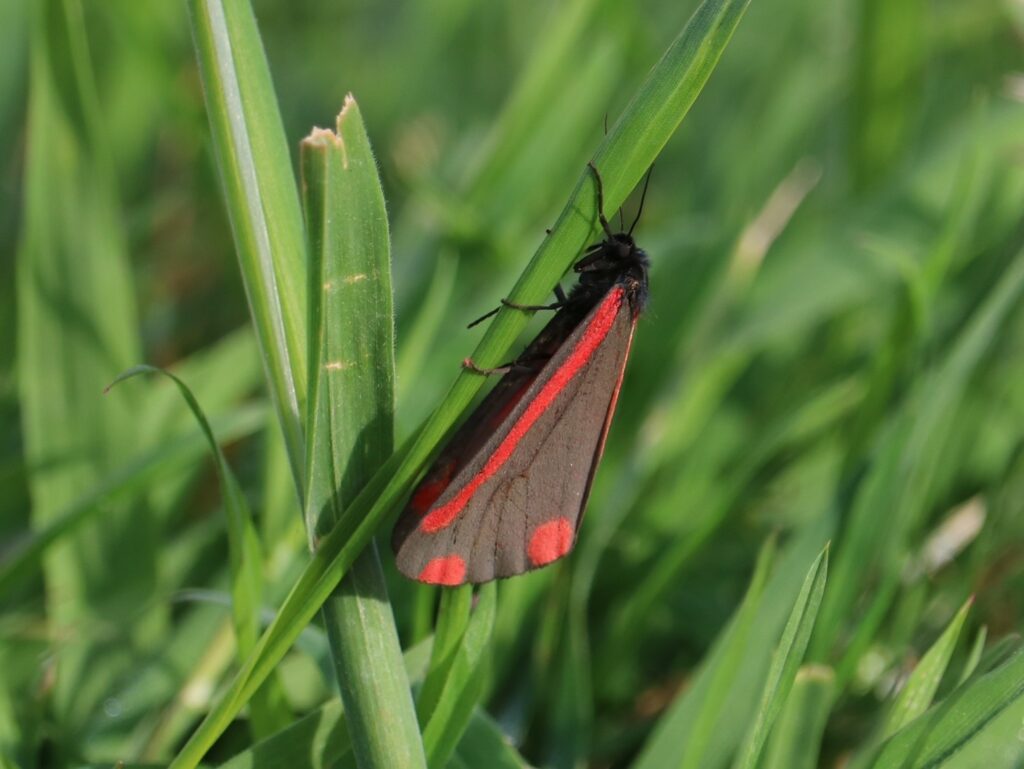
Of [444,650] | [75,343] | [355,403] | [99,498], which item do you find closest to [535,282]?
[355,403]

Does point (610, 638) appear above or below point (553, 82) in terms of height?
below

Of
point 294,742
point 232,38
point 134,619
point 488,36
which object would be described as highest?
point 232,38

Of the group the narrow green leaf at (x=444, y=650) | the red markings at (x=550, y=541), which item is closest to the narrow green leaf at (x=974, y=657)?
the red markings at (x=550, y=541)

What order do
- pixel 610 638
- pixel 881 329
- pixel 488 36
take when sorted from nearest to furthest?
Answer: 1. pixel 610 638
2. pixel 881 329
3. pixel 488 36

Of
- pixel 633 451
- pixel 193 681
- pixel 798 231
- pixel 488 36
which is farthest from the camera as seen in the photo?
pixel 488 36

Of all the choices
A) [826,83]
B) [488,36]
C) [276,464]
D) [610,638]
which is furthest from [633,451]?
[488,36]

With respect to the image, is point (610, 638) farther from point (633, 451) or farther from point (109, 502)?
point (109, 502)

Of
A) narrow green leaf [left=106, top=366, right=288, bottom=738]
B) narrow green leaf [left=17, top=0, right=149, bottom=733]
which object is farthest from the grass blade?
narrow green leaf [left=17, top=0, right=149, bottom=733]
